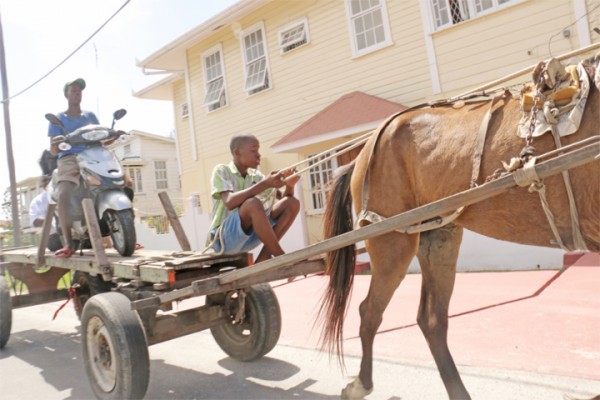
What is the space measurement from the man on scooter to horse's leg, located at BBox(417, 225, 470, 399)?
3322mm

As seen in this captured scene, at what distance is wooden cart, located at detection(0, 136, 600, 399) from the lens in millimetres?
2473

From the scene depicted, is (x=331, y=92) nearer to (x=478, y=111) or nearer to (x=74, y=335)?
(x=74, y=335)

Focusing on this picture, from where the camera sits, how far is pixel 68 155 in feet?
15.5

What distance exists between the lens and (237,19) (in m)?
11.1

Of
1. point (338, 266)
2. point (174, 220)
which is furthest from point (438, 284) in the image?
point (174, 220)

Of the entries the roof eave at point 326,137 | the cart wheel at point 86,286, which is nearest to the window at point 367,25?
the roof eave at point 326,137

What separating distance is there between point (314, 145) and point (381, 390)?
700 cm

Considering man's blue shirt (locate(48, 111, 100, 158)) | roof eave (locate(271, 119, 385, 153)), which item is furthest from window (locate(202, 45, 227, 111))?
man's blue shirt (locate(48, 111, 100, 158))

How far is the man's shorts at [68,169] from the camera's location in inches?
183

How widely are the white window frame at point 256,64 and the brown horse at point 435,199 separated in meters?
8.34

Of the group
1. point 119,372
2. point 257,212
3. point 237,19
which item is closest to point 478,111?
point 257,212

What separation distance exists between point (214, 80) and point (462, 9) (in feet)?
22.1

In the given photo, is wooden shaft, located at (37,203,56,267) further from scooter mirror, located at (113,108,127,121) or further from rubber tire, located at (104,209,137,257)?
scooter mirror, located at (113,108,127,121)

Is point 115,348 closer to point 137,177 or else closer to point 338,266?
point 338,266
